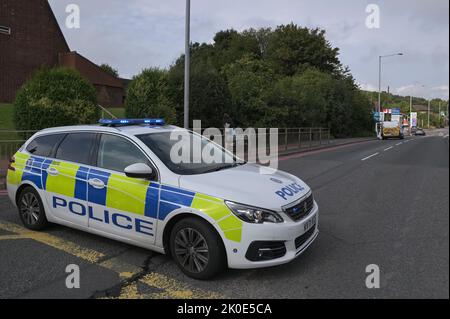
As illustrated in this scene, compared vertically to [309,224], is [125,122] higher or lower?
higher

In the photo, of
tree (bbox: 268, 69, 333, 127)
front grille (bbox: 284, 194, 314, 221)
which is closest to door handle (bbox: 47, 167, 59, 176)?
front grille (bbox: 284, 194, 314, 221)

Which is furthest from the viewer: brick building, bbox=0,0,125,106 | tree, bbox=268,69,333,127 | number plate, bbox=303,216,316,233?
brick building, bbox=0,0,125,106

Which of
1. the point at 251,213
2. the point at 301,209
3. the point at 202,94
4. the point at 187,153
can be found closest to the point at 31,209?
the point at 187,153

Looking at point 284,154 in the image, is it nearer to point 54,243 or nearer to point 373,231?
point 373,231

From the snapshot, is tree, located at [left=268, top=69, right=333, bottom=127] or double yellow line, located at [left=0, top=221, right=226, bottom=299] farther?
tree, located at [left=268, top=69, right=333, bottom=127]

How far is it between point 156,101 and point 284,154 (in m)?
6.92

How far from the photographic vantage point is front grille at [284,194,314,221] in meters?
4.23

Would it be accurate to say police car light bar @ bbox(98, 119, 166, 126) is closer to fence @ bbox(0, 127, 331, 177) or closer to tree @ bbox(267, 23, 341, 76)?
fence @ bbox(0, 127, 331, 177)

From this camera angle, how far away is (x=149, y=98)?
15766mm

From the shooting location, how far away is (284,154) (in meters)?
19.8

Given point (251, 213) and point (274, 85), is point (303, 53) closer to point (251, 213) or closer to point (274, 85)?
point (274, 85)

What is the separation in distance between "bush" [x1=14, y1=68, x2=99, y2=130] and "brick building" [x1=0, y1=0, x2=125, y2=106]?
16.8m

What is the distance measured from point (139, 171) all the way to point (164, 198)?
15.9 inches

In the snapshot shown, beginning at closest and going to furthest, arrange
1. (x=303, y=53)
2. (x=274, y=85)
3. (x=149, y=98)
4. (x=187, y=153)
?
(x=187, y=153), (x=149, y=98), (x=274, y=85), (x=303, y=53)
